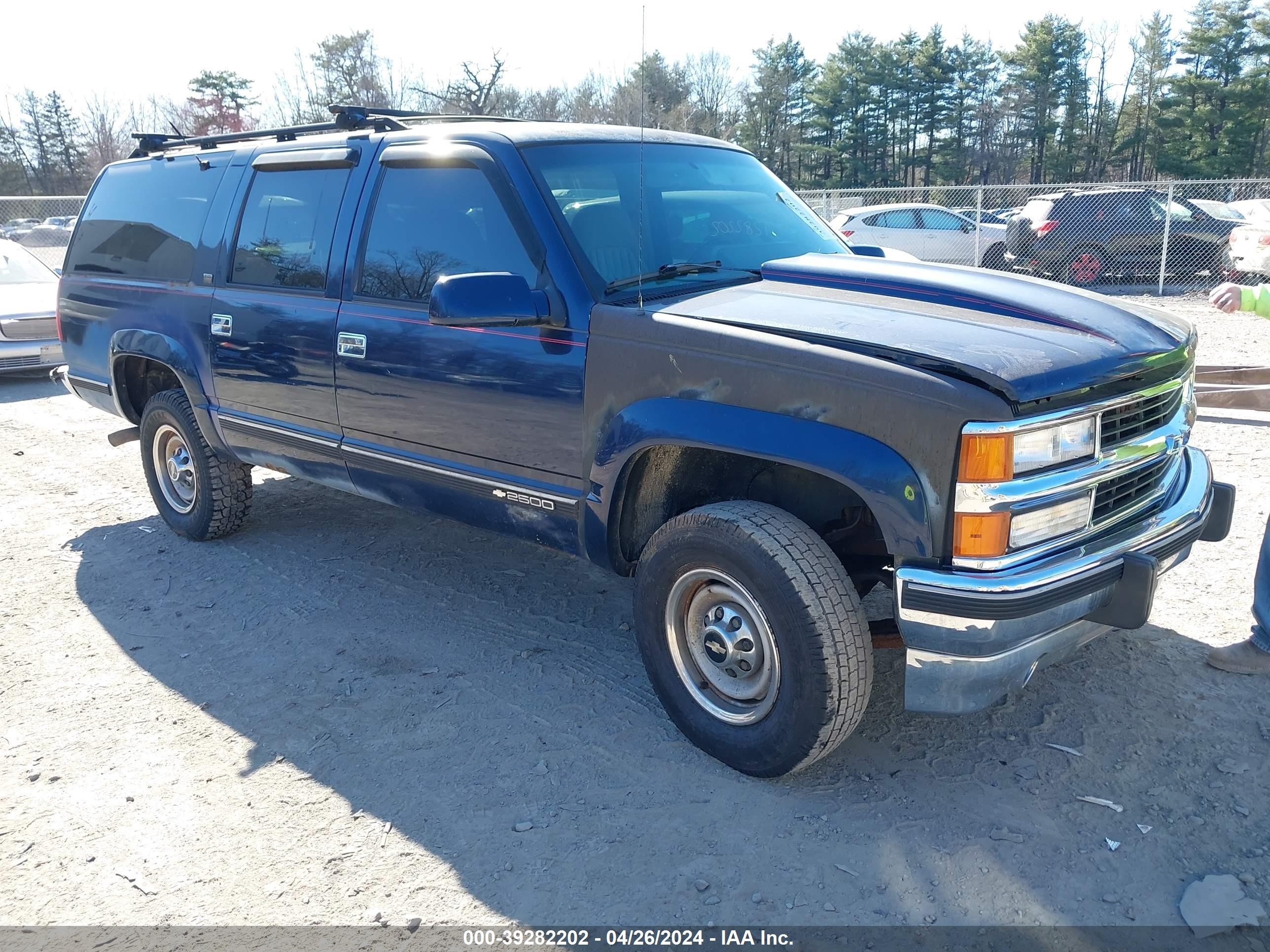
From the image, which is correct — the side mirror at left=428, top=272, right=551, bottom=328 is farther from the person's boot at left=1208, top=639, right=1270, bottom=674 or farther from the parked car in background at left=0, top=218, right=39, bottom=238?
the parked car in background at left=0, top=218, right=39, bottom=238

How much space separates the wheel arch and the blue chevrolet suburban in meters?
0.01

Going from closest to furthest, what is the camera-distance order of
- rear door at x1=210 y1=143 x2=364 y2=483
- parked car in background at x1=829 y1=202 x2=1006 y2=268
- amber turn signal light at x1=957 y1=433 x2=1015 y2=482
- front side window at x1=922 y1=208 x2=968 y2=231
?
amber turn signal light at x1=957 y1=433 x2=1015 y2=482 < rear door at x1=210 y1=143 x2=364 y2=483 < parked car in background at x1=829 y1=202 x2=1006 y2=268 < front side window at x1=922 y1=208 x2=968 y2=231

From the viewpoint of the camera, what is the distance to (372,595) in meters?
4.76

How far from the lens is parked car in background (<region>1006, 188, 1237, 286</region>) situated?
16562 mm

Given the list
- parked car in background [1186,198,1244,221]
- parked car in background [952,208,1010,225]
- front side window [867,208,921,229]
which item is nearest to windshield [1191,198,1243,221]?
parked car in background [1186,198,1244,221]

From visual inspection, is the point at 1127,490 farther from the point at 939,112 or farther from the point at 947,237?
the point at 939,112

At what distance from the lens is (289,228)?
452cm

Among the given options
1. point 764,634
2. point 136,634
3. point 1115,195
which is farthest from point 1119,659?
point 1115,195

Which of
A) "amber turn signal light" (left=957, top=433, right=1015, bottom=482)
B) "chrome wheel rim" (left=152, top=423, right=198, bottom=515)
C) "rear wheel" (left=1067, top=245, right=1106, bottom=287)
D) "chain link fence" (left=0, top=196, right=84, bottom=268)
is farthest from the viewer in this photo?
"chain link fence" (left=0, top=196, right=84, bottom=268)

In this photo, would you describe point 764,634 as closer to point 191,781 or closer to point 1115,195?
point 191,781

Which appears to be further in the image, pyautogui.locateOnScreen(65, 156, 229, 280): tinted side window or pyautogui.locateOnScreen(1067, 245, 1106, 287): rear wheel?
pyautogui.locateOnScreen(1067, 245, 1106, 287): rear wheel

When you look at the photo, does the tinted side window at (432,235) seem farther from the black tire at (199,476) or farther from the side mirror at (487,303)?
the black tire at (199,476)

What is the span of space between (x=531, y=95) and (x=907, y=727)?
1405 inches

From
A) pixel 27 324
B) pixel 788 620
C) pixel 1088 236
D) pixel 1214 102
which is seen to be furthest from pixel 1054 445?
pixel 1214 102
